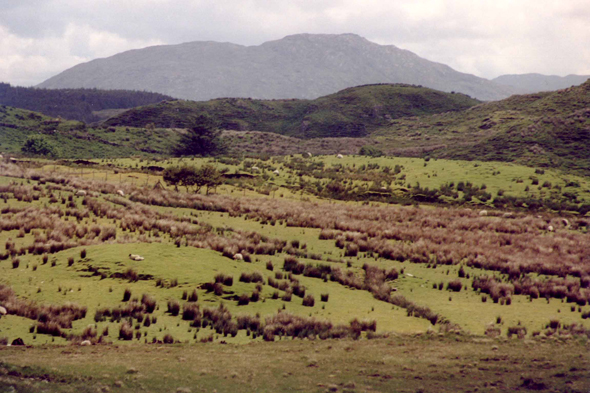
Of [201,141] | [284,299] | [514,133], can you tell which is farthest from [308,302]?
[514,133]

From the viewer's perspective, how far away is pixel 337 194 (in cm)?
5581

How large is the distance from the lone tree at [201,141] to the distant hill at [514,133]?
42.6 metres

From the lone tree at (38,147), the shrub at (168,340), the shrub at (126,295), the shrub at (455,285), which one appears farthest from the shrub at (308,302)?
the lone tree at (38,147)

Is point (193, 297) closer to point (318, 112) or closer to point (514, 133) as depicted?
point (514, 133)

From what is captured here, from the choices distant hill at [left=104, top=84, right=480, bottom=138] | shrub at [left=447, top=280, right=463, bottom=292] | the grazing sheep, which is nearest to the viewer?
shrub at [left=447, top=280, right=463, bottom=292]

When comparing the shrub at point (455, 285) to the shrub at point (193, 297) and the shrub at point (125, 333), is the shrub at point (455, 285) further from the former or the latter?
the shrub at point (125, 333)

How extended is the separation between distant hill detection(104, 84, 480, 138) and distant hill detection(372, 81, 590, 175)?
64.6ft

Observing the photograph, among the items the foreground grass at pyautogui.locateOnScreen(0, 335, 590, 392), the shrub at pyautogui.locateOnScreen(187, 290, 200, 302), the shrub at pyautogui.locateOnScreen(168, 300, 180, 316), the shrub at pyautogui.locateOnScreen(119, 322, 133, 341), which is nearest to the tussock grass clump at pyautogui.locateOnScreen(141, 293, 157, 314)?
the shrub at pyautogui.locateOnScreen(168, 300, 180, 316)

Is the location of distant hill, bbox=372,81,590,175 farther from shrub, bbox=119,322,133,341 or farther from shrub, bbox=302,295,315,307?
shrub, bbox=119,322,133,341

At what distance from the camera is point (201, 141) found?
9800 cm

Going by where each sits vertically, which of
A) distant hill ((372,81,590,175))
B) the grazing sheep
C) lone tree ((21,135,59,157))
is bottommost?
the grazing sheep

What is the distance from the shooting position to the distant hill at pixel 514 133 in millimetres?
85188

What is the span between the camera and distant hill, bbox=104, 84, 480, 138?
6649 inches

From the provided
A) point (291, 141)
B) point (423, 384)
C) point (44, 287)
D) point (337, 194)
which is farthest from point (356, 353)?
point (291, 141)
